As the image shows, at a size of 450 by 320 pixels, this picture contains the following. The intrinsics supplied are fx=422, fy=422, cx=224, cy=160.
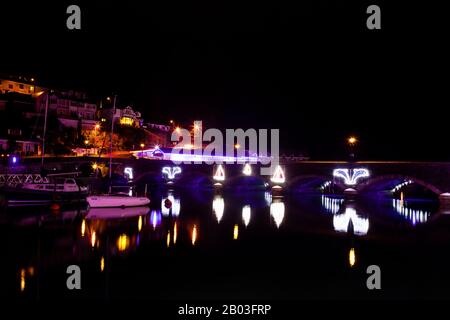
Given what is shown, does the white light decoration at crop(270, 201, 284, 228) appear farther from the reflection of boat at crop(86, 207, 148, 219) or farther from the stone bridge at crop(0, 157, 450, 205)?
the reflection of boat at crop(86, 207, 148, 219)

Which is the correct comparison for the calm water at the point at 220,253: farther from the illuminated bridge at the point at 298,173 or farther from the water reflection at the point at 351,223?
the illuminated bridge at the point at 298,173

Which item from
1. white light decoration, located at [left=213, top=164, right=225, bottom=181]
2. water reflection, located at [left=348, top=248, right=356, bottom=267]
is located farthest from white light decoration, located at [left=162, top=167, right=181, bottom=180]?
water reflection, located at [left=348, top=248, right=356, bottom=267]

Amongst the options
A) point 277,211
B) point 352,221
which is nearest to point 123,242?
point 352,221

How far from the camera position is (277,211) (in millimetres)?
49406

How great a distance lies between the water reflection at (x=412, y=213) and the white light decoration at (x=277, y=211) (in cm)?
1318

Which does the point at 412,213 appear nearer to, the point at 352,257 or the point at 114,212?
the point at 352,257

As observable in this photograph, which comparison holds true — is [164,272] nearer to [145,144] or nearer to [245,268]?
[245,268]

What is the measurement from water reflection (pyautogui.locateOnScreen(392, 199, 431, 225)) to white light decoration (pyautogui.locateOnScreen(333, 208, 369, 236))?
536cm

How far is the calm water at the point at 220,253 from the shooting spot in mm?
20438

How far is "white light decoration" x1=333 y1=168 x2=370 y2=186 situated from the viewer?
2389 inches

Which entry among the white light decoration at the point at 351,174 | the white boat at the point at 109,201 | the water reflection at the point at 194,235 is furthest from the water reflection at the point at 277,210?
the white boat at the point at 109,201

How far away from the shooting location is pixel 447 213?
4822 centimetres
